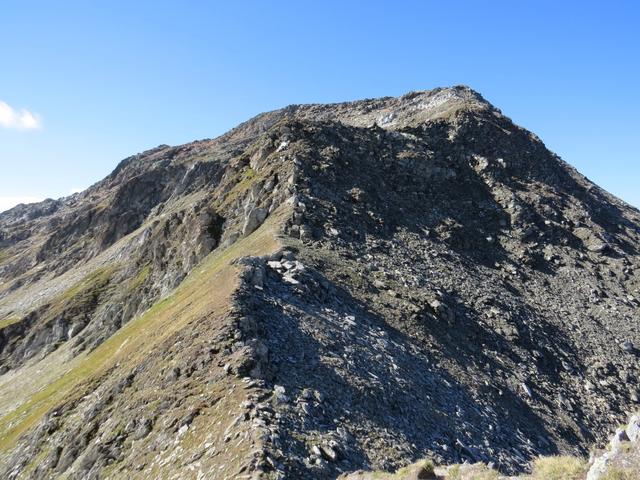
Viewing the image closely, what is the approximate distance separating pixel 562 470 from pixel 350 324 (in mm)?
18959

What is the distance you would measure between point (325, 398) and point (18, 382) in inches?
2516

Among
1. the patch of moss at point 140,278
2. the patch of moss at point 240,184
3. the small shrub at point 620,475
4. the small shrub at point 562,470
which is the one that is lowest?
the patch of moss at point 140,278

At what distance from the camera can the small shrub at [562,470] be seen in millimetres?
13289

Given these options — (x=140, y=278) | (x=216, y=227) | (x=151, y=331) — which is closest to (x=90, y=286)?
(x=140, y=278)

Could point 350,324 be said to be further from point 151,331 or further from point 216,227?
point 216,227

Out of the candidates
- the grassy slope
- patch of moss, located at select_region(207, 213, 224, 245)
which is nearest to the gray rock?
the grassy slope

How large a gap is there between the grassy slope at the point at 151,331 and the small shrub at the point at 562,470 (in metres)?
18.8

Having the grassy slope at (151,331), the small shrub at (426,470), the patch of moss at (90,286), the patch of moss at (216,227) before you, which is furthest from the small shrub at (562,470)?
the patch of moss at (90,286)

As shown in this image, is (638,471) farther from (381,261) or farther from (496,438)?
(381,261)

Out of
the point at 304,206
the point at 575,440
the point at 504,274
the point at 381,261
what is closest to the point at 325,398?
the point at 575,440

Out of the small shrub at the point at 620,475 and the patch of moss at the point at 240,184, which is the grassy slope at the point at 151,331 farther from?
the small shrub at the point at 620,475

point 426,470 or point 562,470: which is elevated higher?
point 562,470

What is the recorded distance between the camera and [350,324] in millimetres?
32000

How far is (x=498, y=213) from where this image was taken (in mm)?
67688
